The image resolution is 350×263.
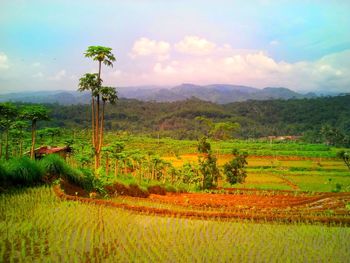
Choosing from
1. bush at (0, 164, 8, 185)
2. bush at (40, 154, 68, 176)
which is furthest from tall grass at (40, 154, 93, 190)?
bush at (0, 164, 8, 185)

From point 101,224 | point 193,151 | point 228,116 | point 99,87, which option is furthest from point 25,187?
point 228,116

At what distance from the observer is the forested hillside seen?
4592 inches

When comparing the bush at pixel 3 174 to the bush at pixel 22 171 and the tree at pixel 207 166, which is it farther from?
the tree at pixel 207 166

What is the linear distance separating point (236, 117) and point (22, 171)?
139m

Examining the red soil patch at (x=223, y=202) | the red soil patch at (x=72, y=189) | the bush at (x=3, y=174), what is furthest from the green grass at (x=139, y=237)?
the red soil patch at (x=223, y=202)

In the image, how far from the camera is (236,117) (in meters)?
148

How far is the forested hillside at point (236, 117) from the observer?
11662 centimetres

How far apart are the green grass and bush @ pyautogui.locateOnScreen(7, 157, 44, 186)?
1.23 metres

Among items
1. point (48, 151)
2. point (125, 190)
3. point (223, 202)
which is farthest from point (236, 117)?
point (125, 190)

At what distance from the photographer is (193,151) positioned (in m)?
72.3

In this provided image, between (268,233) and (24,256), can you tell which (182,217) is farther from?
(24,256)

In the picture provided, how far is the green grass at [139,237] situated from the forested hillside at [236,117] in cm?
9676

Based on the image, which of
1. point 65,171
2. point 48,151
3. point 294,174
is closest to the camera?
point 65,171

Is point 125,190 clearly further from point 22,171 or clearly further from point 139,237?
point 139,237
